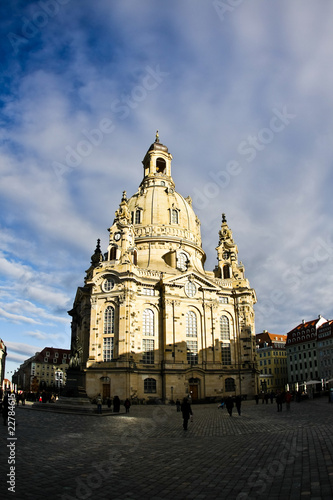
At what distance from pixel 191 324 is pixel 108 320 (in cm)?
1258

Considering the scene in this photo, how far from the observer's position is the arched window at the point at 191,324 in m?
56.4

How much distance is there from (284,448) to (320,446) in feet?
3.91

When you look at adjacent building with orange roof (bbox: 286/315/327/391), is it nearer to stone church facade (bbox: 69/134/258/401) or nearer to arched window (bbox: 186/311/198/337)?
stone church facade (bbox: 69/134/258/401)

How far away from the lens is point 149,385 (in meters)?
51.4

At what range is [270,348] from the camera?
3984 inches

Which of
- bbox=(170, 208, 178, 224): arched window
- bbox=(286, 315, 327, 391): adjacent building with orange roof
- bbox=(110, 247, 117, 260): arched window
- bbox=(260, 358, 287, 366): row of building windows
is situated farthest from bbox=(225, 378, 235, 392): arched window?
bbox=(260, 358, 287, 366): row of building windows

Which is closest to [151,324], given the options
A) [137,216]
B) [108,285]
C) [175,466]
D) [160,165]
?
[108,285]

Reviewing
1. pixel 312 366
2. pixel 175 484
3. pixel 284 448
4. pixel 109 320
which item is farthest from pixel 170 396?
pixel 312 366

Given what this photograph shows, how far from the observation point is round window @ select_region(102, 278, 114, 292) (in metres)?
53.4

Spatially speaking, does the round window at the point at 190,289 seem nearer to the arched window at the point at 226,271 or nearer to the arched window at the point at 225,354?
the arched window at the point at 225,354

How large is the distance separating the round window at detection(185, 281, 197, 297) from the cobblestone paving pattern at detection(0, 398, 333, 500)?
129 feet

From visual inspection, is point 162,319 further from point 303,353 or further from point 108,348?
point 303,353

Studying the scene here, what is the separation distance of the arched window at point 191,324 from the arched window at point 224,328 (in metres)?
5.03

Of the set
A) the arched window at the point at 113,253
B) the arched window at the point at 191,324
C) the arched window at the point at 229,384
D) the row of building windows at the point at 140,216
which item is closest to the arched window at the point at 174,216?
the row of building windows at the point at 140,216
